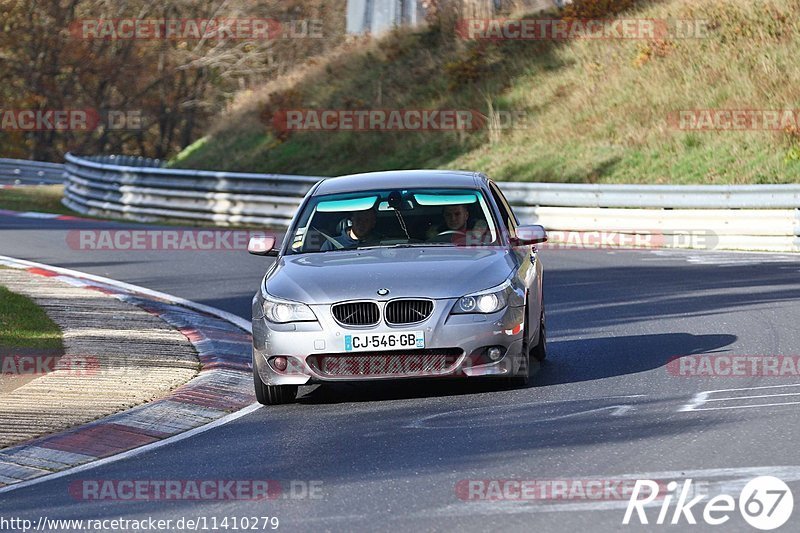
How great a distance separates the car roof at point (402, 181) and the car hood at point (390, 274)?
752 mm

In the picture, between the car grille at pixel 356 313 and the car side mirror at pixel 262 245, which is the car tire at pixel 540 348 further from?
the car side mirror at pixel 262 245

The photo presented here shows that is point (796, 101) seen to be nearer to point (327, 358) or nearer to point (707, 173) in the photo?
point (707, 173)

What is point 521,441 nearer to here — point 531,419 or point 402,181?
point 531,419

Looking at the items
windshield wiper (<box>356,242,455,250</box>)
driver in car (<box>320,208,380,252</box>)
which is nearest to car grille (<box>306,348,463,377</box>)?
windshield wiper (<box>356,242,455,250</box>)

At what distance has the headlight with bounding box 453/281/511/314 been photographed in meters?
9.72

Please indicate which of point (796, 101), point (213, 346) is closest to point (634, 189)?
point (796, 101)

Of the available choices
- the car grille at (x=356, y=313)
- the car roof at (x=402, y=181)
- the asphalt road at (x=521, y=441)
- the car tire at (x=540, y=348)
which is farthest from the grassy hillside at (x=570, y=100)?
the car grille at (x=356, y=313)

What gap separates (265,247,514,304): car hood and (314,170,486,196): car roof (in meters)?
0.75

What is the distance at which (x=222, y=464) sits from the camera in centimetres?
817

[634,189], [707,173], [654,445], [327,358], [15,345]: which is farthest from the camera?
[707,173]

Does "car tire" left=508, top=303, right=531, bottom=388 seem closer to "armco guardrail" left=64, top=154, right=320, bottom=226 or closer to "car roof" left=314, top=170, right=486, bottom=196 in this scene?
"car roof" left=314, top=170, right=486, bottom=196

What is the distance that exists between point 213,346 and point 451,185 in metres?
3.10

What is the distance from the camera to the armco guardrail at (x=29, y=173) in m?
44.8

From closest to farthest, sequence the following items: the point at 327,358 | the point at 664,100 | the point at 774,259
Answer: the point at 327,358, the point at 774,259, the point at 664,100
